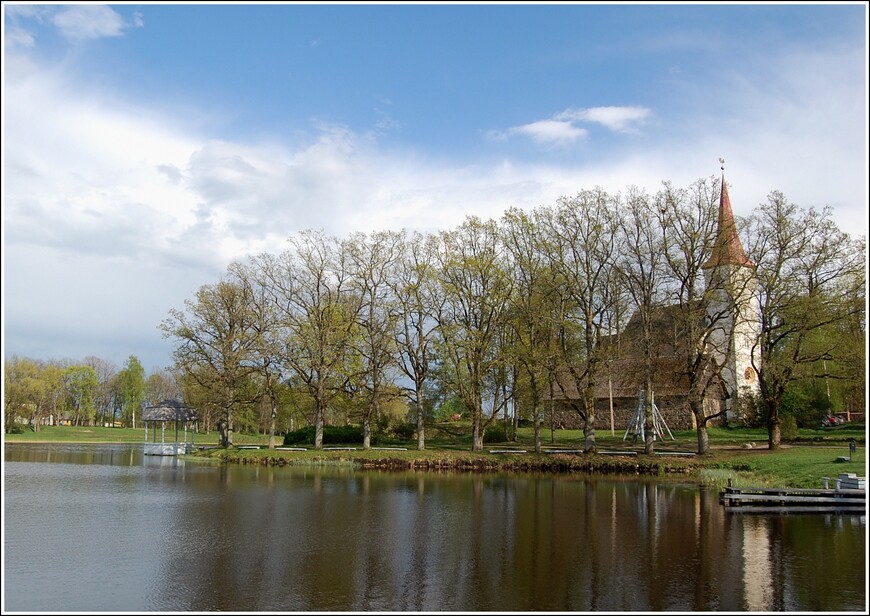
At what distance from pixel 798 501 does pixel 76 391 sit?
82358 millimetres

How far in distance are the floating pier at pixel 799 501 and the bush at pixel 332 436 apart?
103 feet

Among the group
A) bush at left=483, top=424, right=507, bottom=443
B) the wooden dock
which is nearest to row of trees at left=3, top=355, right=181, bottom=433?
bush at left=483, top=424, right=507, bottom=443

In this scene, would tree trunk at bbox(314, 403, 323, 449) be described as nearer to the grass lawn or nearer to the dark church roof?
the grass lawn

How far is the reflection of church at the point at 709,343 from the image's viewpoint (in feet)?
123

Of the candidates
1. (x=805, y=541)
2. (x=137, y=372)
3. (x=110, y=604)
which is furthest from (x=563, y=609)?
(x=137, y=372)

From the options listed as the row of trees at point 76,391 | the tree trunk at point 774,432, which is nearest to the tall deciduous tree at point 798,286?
the tree trunk at point 774,432

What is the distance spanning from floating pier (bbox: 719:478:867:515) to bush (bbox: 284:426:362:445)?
3127 centimetres

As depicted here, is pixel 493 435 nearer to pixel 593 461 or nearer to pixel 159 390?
pixel 593 461

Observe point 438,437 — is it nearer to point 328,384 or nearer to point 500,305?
point 328,384

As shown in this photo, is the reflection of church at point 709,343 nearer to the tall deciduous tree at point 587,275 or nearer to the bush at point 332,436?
the tall deciduous tree at point 587,275

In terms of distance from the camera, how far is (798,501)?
22.1 m

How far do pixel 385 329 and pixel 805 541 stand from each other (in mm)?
30128

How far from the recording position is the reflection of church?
37500 millimetres

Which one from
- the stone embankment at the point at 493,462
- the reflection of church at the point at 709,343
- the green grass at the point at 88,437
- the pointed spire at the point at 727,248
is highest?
the pointed spire at the point at 727,248
